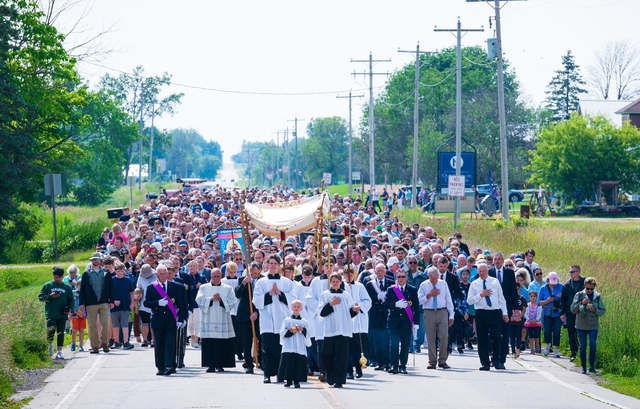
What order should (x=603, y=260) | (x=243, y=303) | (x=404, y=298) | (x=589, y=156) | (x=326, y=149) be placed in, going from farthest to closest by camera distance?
1. (x=326, y=149)
2. (x=589, y=156)
3. (x=603, y=260)
4. (x=404, y=298)
5. (x=243, y=303)

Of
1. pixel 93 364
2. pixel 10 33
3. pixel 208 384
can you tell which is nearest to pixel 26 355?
pixel 93 364

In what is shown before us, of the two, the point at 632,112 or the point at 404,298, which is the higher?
the point at 632,112

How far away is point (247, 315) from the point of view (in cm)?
1714

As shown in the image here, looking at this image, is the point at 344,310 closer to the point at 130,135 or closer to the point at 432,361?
the point at 432,361

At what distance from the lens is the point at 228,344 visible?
17.1 metres

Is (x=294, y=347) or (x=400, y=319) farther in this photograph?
(x=400, y=319)

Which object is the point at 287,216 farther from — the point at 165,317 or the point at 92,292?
the point at 165,317

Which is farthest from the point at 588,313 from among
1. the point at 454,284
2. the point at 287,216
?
the point at 287,216

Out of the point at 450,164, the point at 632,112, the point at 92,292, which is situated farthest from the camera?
the point at 632,112

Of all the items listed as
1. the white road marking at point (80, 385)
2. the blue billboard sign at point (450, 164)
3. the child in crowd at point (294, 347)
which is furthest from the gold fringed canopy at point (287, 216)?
the blue billboard sign at point (450, 164)

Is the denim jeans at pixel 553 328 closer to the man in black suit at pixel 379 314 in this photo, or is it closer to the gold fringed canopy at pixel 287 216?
the man in black suit at pixel 379 314

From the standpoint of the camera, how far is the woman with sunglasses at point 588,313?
17812 mm

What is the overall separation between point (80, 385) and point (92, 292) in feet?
13.9

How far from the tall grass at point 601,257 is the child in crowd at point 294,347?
20.7 feet
